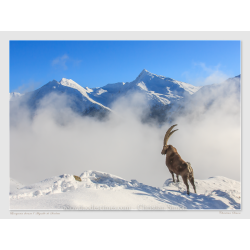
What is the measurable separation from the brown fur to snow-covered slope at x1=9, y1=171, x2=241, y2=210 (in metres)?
0.63

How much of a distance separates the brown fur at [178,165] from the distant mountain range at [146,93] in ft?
12.8

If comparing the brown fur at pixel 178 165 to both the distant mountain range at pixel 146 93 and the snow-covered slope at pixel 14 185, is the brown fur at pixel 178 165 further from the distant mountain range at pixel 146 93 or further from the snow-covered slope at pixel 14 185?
the snow-covered slope at pixel 14 185

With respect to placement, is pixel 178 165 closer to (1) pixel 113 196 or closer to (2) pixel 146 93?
(1) pixel 113 196

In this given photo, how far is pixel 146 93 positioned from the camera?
3028 cm

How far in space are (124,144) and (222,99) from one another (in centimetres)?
6323

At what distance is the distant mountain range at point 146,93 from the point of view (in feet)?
28.7

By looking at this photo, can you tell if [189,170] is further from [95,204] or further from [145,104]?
[145,104]

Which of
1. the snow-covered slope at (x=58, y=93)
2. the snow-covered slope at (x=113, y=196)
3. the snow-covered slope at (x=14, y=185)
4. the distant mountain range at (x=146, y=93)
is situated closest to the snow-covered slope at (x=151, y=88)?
the distant mountain range at (x=146, y=93)

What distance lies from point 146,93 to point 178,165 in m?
26.4

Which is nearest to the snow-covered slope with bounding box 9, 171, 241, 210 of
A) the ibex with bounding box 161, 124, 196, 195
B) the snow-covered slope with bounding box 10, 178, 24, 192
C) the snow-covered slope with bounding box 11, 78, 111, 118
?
the snow-covered slope with bounding box 10, 178, 24, 192

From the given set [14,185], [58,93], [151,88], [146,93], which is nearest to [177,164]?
[14,185]
